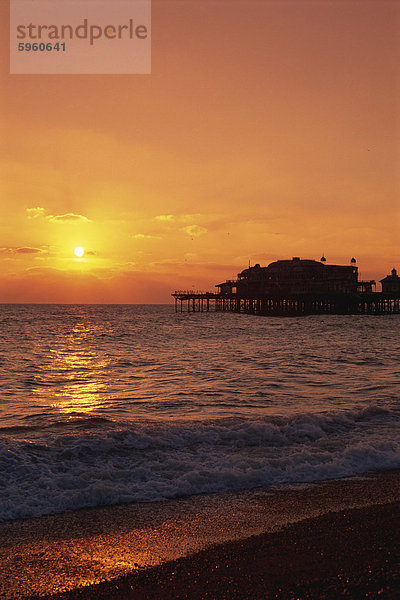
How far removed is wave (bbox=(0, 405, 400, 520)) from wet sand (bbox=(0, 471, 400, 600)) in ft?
1.58

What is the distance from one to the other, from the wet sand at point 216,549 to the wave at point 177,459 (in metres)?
0.48

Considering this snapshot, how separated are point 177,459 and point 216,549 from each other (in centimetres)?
382

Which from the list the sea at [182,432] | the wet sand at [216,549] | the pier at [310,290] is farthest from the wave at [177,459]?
the pier at [310,290]

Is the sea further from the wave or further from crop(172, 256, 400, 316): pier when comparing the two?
crop(172, 256, 400, 316): pier

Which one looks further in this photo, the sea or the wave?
the sea

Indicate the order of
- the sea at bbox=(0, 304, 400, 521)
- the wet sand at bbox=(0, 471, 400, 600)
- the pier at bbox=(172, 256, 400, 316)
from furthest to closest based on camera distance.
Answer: the pier at bbox=(172, 256, 400, 316) → the sea at bbox=(0, 304, 400, 521) → the wet sand at bbox=(0, 471, 400, 600)

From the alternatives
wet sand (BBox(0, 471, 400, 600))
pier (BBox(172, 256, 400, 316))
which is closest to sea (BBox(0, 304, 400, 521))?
wet sand (BBox(0, 471, 400, 600))

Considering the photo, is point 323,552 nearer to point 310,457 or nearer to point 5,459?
point 310,457

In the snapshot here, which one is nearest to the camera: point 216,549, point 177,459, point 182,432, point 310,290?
point 216,549

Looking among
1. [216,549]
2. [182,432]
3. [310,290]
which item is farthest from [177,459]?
[310,290]

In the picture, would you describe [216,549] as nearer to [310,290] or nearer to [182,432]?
[182,432]

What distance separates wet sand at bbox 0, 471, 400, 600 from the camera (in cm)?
451

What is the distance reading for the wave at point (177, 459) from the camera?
7.58 metres

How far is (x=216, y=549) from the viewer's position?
5.46 m
